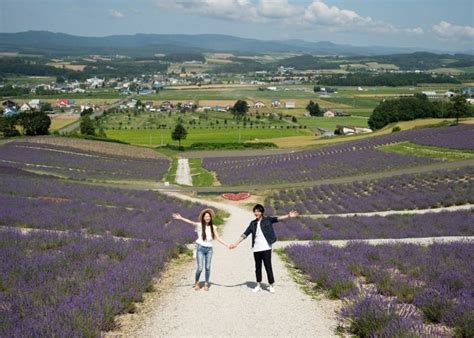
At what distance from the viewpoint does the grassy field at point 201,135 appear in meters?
97.8

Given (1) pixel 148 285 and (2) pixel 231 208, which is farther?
(2) pixel 231 208

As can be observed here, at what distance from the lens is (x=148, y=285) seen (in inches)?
418

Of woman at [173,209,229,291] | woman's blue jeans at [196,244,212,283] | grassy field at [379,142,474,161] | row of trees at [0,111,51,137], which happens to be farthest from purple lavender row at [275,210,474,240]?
row of trees at [0,111,51,137]

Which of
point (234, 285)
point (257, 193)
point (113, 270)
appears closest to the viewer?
point (113, 270)

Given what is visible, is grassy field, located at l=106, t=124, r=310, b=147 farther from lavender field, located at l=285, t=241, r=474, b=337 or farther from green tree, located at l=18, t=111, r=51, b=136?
lavender field, located at l=285, t=241, r=474, b=337

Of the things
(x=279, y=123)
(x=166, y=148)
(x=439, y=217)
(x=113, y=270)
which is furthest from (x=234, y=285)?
(x=279, y=123)

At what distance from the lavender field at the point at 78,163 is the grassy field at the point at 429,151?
1039 inches

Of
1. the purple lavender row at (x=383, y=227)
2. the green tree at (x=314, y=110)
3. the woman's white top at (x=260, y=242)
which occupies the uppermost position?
the woman's white top at (x=260, y=242)

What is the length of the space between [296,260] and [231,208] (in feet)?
65.9

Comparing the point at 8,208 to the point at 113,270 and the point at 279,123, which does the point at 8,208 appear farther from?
the point at 279,123

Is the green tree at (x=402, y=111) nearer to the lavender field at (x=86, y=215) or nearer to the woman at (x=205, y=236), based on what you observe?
the lavender field at (x=86, y=215)

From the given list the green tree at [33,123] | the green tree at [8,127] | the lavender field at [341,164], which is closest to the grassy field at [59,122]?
the green tree at [33,123]

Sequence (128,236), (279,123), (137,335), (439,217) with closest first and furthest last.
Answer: (137,335) → (128,236) → (439,217) → (279,123)

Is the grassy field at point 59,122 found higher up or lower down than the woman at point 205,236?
lower down
